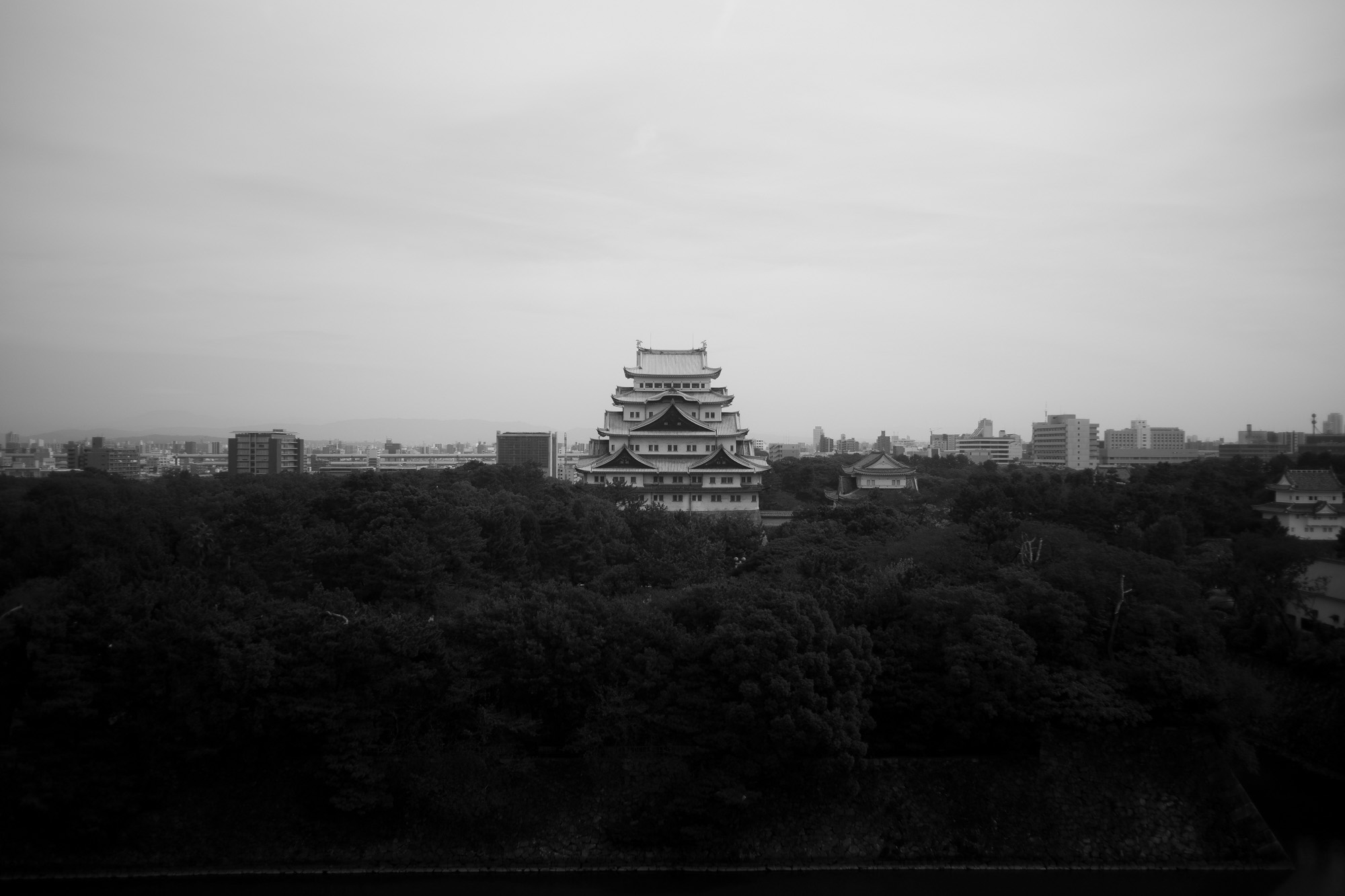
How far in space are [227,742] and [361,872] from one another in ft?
8.44

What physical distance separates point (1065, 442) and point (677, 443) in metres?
51.7

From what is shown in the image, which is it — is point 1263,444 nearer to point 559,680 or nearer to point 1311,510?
point 1311,510

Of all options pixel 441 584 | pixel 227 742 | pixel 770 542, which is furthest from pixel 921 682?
pixel 227 742

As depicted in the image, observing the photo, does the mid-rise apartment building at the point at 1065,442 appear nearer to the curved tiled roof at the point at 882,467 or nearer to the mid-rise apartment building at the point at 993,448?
the mid-rise apartment building at the point at 993,448

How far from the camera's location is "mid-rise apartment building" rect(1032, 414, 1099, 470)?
69.6 m

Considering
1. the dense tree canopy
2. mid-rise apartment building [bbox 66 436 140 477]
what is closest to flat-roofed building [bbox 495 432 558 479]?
mid-rise apartment building [bbox 66 436 140 477]

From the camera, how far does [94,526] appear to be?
657 inches

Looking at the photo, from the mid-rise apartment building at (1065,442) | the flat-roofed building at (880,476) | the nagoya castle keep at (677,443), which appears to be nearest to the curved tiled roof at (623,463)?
the nagoya castle keep at (677,443)

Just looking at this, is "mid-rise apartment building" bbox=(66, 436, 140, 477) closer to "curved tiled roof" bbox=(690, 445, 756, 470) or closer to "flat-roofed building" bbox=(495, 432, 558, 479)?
"curved tiled roof" bbox=(690, 445, 756, 470)

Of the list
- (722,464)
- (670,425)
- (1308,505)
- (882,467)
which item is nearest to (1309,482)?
(1308,505)

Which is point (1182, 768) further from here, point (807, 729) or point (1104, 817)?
point (807, 729)

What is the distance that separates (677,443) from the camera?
27.1 metres

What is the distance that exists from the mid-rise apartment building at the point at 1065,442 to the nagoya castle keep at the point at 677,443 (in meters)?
47.4

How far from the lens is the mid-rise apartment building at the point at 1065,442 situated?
6956 centimetres
